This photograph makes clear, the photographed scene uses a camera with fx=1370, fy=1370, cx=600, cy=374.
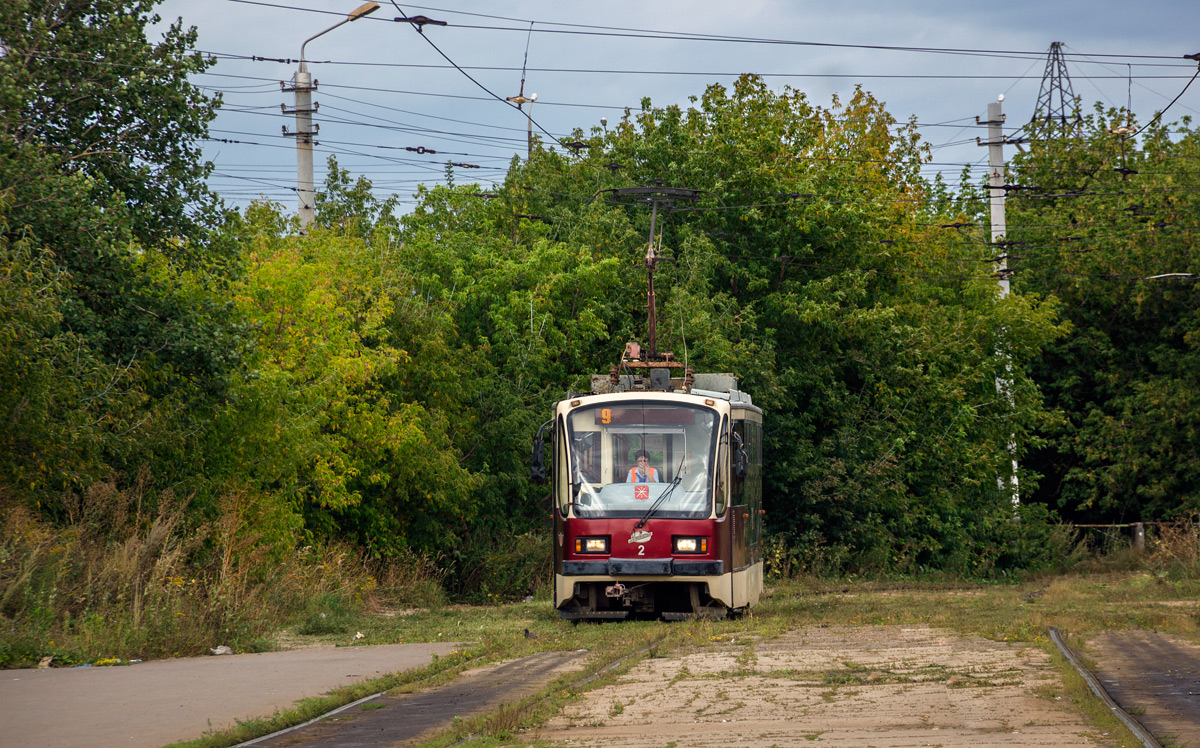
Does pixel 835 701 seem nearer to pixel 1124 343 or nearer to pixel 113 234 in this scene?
pixel 113 234

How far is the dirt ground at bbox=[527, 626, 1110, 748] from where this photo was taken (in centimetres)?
875

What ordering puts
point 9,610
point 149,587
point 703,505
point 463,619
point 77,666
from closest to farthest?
point 77,666 → point 9,610 → point 149,587 → point 703,505 → point 463,619

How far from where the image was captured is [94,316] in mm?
18641

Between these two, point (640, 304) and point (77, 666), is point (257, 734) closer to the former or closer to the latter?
point (77, 666)

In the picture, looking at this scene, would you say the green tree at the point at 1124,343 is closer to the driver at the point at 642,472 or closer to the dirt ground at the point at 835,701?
the driver at the point at 642,472

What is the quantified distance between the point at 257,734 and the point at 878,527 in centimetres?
2740

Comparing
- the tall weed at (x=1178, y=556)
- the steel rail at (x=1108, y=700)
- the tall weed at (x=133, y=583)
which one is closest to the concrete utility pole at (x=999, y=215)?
the tall weed at (x=1178, y=556)

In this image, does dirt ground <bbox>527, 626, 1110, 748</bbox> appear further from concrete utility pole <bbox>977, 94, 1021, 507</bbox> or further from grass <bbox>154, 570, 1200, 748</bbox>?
concrete utility pole <bbox>977, 94, 1021, 507</bbox>

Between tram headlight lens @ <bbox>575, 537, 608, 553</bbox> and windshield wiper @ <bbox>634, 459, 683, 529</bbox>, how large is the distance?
19.2 inches

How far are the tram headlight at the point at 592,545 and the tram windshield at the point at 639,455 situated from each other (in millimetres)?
336

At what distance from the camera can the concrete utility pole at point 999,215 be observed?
132 feet

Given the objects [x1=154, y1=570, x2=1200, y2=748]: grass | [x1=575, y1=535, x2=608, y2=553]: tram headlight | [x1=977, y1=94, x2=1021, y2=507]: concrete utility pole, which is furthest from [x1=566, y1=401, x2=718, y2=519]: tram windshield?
[x1=977, y1=94, x2=1021, y2=507]: concrete utility pole

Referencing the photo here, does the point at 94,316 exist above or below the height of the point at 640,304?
below

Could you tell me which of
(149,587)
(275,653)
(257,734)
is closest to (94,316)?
(149,587)
